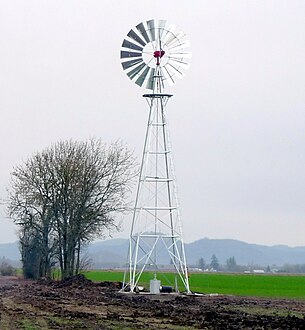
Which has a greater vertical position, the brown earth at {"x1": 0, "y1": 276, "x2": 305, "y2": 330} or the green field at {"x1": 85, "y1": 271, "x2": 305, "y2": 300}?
the green field at {"x1": 85, "y1": 271, "x2": 305, "y2": 300}

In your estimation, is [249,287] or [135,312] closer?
[135,312]

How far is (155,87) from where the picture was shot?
44031mm

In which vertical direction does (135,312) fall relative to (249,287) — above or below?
below

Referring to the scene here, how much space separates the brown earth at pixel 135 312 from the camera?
24516 millimetres

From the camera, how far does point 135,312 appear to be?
30.0 meters

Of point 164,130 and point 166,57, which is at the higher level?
point 166,57

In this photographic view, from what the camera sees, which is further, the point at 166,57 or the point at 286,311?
the point at 166,57

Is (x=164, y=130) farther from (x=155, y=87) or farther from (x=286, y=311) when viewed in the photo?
(x=286, y=311)

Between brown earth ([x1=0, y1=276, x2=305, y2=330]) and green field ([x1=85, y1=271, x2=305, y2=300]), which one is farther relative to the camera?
green field ([x1=85, y1=271, x2=305, y2=300])

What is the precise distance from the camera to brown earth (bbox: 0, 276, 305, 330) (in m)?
24.5

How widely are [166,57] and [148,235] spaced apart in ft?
32.5

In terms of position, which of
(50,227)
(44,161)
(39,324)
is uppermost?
(44,161)

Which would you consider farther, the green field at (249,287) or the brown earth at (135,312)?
the green field at (249,287)

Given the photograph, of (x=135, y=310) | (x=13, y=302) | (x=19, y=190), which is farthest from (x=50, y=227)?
(x=135, y=310)
